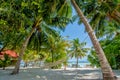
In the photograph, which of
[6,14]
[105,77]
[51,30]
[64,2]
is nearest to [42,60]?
[51,30]

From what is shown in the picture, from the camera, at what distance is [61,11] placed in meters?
14.7

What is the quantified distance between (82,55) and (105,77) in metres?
28.2

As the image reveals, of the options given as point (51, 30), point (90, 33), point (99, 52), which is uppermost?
point (51, 30)

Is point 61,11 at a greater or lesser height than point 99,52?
greater

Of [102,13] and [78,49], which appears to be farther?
[78,49]

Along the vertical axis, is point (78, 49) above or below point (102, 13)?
below

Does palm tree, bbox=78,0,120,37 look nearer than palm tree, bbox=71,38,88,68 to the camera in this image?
Yes

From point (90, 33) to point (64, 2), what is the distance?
2.83 m

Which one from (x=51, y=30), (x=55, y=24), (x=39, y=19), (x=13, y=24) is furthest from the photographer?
(x=51, y=30)

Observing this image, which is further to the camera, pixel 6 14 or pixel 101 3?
pixel 101 3

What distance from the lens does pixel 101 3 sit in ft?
50.1

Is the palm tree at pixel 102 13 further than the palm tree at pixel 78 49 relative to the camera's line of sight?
No

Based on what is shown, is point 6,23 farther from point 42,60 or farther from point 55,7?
point 42,60

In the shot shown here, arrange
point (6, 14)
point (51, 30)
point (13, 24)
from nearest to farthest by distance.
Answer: point (6, 14) < point (13, 24) < point (51, 30)
